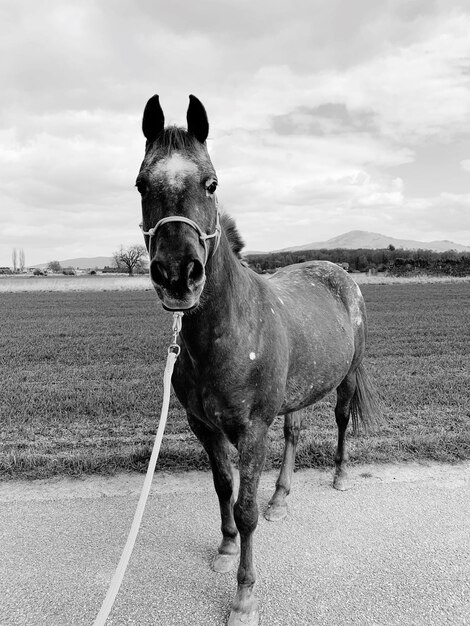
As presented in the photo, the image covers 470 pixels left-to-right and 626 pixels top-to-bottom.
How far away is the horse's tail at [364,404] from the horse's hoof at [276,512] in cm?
169

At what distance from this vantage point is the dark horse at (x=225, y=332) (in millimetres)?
2363

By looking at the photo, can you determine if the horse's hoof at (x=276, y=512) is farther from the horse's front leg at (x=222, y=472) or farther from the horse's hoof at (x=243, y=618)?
the horse's hoof at (x=243, y=618)

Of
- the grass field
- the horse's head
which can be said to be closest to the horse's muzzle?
the horse's head

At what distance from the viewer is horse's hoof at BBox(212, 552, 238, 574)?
335 centimetres

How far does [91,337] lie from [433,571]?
516 inches

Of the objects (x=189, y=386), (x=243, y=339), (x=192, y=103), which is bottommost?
(x=189, y=386)

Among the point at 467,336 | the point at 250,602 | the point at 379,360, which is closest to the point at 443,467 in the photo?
the point at 250,602

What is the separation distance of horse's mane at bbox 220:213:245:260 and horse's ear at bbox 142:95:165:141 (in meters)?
0.76

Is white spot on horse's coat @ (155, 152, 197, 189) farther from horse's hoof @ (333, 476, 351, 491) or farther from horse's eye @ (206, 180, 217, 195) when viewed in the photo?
horse's hoof @ (333, 476, 351, 491)

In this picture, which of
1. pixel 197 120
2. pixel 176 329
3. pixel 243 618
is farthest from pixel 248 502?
pixel 197 120

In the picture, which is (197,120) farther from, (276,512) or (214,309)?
(276,512)

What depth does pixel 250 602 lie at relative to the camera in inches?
114

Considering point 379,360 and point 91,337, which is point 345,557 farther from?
point 91,337

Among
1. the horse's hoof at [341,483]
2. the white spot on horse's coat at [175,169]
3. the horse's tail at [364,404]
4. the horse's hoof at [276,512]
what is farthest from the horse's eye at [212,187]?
the horse's tail at [364,404]
